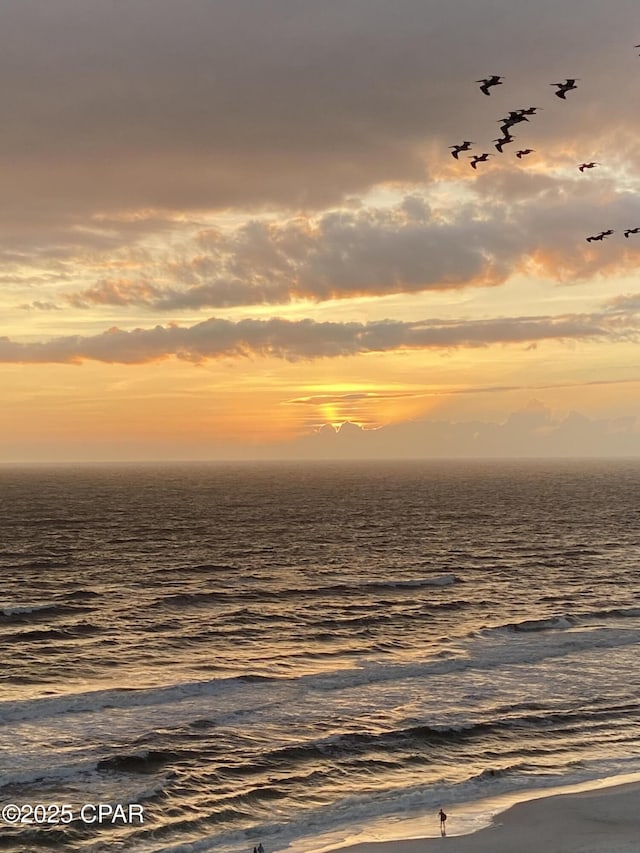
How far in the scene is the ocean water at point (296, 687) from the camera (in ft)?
109

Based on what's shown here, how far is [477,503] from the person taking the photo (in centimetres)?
18412

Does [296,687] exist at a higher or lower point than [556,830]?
higher

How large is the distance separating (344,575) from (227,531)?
44.3 metres

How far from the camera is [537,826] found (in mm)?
30984

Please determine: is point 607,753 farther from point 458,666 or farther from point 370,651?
point 370,651

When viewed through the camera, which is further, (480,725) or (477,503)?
(477,503)

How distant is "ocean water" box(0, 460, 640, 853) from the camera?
33.1m

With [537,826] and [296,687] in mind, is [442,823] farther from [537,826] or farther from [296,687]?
[296,687]

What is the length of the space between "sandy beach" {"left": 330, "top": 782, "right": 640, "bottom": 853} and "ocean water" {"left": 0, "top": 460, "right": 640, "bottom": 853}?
208 cm

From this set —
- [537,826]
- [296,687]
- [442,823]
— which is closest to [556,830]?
[537,826]

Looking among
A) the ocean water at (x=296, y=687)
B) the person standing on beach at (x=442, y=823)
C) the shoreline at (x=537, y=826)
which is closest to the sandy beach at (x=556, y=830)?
the shoreline at (x=537, y=826)

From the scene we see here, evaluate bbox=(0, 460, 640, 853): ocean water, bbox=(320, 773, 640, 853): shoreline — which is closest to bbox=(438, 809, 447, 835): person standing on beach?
bbox=(320, 773, 640, 853): shoreline

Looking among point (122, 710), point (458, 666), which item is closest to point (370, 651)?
point (458, 666)

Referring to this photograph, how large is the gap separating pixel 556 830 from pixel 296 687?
63.0ft
